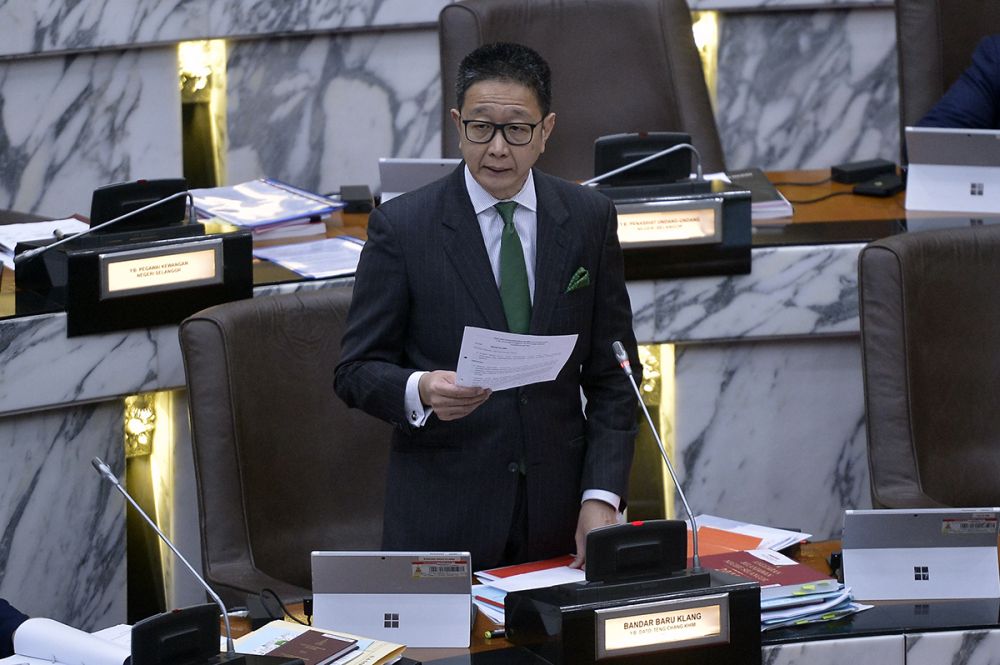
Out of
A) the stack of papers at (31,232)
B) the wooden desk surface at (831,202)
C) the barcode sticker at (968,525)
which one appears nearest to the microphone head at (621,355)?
the barcode sticker at (968,525)

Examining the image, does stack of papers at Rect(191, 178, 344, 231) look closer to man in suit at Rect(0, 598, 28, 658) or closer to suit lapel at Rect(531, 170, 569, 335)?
suit lapel at Rect(531, 170, 569, 335)

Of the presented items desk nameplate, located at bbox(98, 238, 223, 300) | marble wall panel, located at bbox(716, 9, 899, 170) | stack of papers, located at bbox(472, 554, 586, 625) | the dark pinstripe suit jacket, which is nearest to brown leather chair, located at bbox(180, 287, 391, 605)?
desk nameplate, located at bbox(98, 238, 223, 300)

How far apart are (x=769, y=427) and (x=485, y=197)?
134 centimetres

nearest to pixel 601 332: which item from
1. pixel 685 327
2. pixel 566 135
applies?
pixel 685 327

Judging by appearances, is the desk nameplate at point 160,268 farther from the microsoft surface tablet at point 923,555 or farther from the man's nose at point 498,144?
the microsoft surface tablet at point 923,555

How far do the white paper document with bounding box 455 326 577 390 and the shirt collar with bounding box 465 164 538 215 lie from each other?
0.33 m

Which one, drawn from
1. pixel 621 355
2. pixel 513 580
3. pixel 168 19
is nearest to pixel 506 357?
pixel 621 355

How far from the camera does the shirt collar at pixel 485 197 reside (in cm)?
234

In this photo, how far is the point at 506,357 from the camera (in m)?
2.04

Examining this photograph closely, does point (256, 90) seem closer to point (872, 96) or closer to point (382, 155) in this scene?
point (382, 155)

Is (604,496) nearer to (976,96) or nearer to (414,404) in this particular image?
(414,404)

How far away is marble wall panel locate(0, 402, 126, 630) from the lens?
2.99 m

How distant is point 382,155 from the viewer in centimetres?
485

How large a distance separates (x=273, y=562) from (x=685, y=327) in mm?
1055
